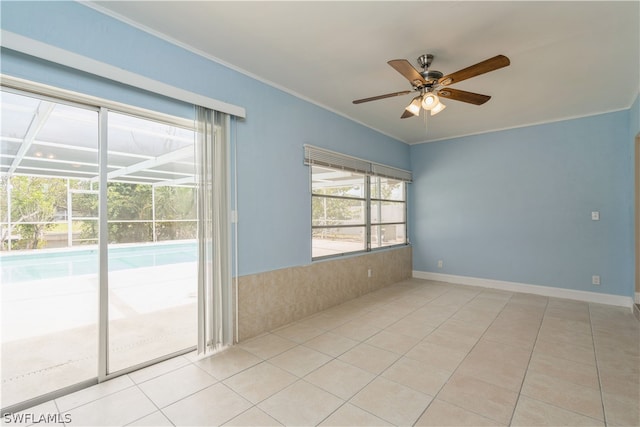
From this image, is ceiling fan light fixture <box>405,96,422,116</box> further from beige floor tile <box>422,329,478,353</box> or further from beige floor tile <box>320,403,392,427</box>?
beige floor tile <box>320,403,392,427</box>

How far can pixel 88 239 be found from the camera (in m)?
2.23

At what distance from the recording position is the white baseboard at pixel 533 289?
13.5 ft

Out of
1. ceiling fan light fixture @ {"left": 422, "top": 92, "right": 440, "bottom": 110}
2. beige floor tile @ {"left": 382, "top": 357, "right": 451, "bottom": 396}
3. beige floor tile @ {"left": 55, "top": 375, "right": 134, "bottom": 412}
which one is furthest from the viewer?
ceiling fan light fixture @ {"left": 422, "top": 92, "right": 440, "bottom": 110}

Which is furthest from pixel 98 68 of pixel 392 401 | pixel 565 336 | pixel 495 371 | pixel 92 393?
pixel 565 336

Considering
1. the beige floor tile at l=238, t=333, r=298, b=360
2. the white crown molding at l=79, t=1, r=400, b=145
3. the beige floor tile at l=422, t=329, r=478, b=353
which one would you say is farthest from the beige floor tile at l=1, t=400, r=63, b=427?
the beige floor tile at l=422, t=329, r=478, b=353

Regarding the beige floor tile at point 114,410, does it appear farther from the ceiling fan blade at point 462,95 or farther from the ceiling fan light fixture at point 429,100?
the ceiling fan blade at point 462,95

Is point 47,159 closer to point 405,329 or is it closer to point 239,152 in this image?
point 239,152

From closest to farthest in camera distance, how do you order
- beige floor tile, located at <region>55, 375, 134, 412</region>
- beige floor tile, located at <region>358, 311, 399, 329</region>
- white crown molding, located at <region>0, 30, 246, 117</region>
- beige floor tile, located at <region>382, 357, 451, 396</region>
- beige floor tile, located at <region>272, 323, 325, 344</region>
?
white crown molding, located at <region>0, 30, 246, 117</region> < beige floor tile, located at <region>55, 375, 134, 412</region> < beige floor tile, located at <region>382, 357, 451, 396</region> < beige floor tile, located at <region>272, 323, 325, 344</region> < beige floor tile, located at <region>358, 311, 399, 329</region>

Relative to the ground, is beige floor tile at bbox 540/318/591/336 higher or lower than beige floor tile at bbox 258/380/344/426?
higher

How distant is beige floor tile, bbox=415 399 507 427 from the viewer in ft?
5.95

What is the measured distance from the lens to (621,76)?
3.10m

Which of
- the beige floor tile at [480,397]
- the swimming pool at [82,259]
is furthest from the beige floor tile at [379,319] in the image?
the swimming pool at [82,259]

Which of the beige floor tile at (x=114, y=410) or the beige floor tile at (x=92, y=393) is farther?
the beige floor tile at (x=92, y=393)

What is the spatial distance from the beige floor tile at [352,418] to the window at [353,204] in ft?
6.81
